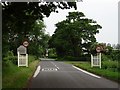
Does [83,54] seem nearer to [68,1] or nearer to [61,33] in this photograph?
[61,33]

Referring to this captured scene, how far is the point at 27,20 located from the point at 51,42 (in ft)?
276

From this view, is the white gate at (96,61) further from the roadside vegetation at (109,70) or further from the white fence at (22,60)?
the white fence at (22,60)

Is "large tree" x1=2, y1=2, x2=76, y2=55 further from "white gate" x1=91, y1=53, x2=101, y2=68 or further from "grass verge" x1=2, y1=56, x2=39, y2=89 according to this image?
"white gate" x1=91, y1=53, x2=101, y2=68

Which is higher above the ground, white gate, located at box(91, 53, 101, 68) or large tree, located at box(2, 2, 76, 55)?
large tree, located at box(2, 2, 76, 55)

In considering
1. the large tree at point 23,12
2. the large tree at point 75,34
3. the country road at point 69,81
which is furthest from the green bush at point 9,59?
the large tree at point 75,34

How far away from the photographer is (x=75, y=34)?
94.5m

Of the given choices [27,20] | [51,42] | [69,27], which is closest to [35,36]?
[69,27]

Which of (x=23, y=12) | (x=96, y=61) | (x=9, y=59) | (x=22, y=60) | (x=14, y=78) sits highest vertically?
(x=23, y=12)

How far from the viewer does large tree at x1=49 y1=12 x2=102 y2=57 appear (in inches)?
3723

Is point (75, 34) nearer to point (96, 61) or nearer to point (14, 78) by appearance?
point (96, 61)

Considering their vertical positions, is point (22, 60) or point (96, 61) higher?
point (22, 60)

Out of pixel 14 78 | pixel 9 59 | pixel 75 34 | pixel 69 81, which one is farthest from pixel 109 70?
pixel 75 34

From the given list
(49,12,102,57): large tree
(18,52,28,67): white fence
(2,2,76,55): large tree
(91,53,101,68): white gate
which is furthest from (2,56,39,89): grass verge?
(49,12,102,57): large tree

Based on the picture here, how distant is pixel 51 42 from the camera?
109m
